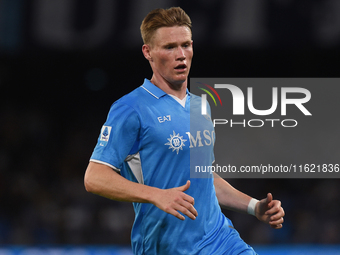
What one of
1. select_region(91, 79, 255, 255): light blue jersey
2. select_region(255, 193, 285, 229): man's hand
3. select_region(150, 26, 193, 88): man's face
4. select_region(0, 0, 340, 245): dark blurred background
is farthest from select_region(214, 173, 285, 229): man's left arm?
select_region(0, 0, 340, 245): dark blurred background

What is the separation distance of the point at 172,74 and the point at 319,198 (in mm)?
6525

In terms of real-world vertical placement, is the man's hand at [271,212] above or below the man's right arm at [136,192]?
below

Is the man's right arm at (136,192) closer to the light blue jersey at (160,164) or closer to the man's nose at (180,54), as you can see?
the light blue jersey at (160,164)

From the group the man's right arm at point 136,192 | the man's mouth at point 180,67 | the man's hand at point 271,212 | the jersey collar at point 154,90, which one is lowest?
the man's hand at point 271,212

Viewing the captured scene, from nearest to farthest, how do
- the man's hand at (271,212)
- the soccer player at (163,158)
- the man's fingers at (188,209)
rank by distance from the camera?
the man's fingers at (188,209)
the soccer player at (163,158)
the man's hand at (271,212)

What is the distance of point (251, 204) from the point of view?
2.97 metres

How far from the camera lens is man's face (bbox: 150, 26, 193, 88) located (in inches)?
110

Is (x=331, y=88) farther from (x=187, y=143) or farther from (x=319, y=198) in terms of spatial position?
(x=187, y=143)

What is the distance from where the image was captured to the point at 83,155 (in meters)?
8.38

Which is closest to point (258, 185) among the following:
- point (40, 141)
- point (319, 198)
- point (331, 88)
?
point (319, 198)

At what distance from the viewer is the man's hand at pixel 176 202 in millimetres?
2298

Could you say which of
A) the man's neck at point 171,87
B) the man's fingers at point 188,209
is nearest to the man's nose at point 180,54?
the man's neck at point 171,87

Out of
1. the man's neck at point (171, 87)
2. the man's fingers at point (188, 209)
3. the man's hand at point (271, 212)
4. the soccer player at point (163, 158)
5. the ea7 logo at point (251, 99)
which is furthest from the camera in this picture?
the ea7 logo at point (251, 99)

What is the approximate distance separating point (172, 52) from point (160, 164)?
69 cm
